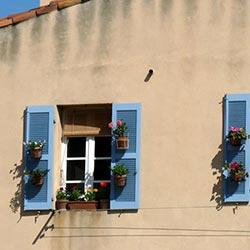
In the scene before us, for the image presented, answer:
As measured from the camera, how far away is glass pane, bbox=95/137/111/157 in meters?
14.3

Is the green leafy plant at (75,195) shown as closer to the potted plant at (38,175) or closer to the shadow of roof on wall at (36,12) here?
the potted plant at (38,175)

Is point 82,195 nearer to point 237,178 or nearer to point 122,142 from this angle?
point 122,142

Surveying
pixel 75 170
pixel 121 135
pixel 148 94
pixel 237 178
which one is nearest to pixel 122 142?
pixel 121 135

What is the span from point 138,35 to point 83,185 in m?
2.26

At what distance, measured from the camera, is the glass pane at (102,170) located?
1420 centimetres

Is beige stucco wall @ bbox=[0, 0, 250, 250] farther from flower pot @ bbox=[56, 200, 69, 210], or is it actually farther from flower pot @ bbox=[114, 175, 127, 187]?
flower pot @ bbox=[114, 175, 127, 187]

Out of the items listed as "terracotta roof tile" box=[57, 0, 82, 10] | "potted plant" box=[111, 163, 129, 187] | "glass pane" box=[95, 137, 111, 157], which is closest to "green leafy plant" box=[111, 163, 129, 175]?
"potted plant" box=[111, 163, 129, 187]

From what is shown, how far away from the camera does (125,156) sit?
45.2 ft

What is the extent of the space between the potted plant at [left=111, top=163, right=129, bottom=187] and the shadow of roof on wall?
8.16ft

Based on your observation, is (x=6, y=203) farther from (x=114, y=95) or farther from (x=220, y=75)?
(x=220, y=75)

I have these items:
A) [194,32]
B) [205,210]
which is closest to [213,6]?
[194,32]

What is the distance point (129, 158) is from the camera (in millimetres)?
13742

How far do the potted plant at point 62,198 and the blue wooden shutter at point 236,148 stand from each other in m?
2.28

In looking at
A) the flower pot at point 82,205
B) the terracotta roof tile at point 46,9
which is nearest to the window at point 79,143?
the flower pot at point 82,205
